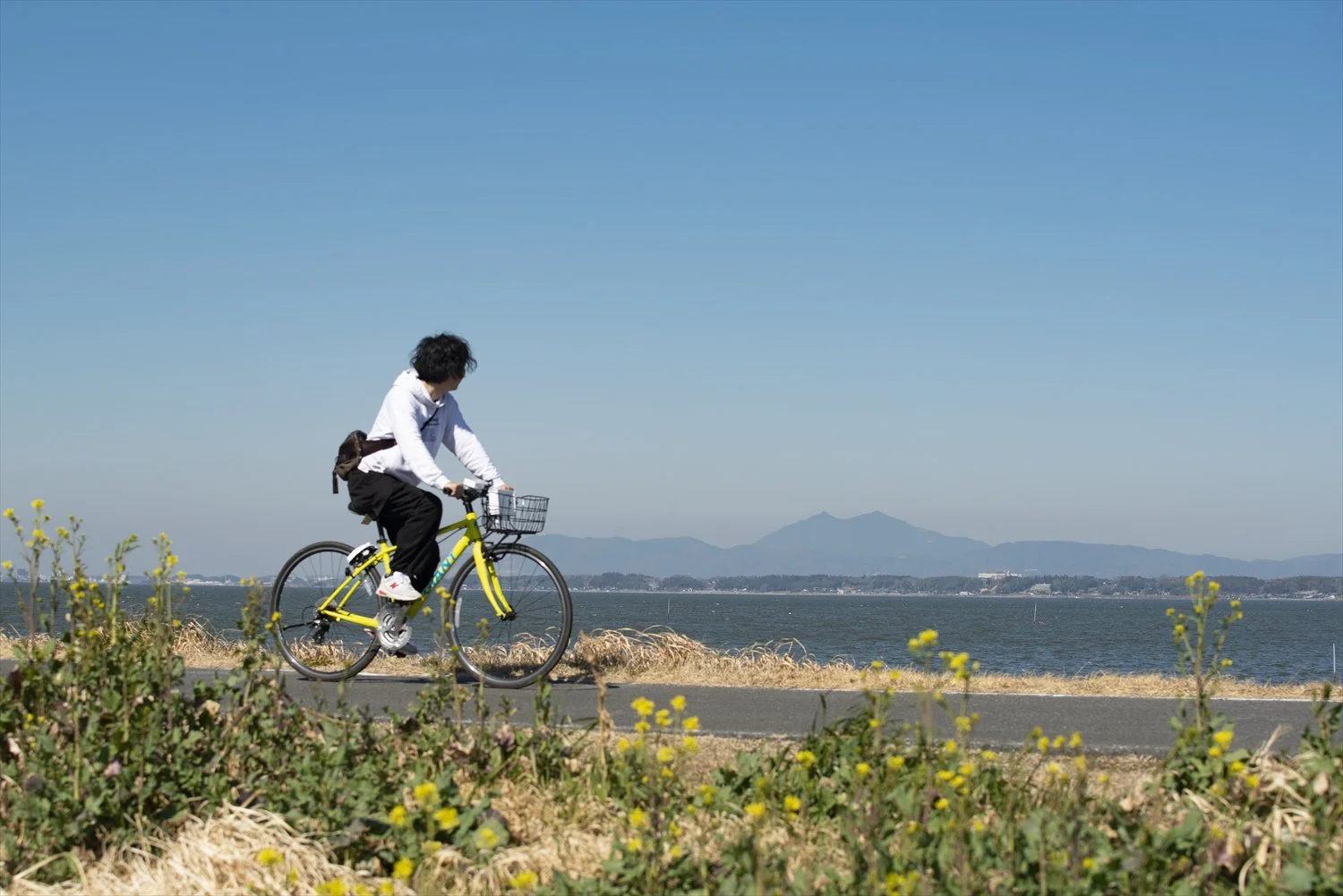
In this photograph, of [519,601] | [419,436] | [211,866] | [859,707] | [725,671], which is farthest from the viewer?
[725,671]

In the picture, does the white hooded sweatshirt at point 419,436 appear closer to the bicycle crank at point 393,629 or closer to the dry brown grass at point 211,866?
the bicycle crank at point 393,629

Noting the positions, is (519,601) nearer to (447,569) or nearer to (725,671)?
(447,569)

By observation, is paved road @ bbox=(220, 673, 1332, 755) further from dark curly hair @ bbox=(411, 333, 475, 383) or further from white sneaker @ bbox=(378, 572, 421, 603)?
dark curly hair @ bbox=(411, 333, 475, 383)

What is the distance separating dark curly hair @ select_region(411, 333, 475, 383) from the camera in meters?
7.85

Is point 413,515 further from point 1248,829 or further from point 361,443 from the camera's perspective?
point 1248,829

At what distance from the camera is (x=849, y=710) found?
543 centimetres

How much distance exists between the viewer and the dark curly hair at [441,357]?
7.85m

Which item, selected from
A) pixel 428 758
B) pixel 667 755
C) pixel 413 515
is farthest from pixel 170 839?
pixel 413 515

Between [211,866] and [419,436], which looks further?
Answer: [419,436]

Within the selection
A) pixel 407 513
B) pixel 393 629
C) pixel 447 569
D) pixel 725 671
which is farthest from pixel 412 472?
pixel 725 671

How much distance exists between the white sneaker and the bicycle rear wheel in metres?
0.21

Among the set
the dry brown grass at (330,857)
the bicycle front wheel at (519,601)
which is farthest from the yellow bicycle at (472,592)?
the dry brown grass at (330,857)

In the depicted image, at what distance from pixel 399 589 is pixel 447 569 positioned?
0.32m

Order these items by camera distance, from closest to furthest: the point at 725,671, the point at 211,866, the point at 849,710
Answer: the point at 211,866 < the point at 849,710 < the point at 725,671
